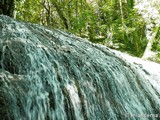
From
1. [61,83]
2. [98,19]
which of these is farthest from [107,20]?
[61,83]

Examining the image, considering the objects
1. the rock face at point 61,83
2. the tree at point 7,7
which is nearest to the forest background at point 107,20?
the tree at point 7,7

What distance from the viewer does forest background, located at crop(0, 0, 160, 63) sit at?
1547cm

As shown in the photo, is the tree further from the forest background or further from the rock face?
the forest background

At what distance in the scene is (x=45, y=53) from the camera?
14.8ft

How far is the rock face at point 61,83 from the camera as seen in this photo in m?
3.37

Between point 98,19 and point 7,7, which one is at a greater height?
point 7,7

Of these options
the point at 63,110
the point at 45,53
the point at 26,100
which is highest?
the point at 45,53

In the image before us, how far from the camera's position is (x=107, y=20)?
20.0 metres

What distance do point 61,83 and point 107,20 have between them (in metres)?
16.4

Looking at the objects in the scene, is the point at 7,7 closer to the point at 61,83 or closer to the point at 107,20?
the point at 61,83

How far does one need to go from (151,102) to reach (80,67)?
5.62 feet

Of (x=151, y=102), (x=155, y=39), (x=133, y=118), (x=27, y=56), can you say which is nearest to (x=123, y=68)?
(x=151, y=102)

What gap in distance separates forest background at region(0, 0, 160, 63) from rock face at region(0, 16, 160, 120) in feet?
31.8

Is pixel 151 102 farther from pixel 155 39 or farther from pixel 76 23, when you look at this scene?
pixel 76 23
